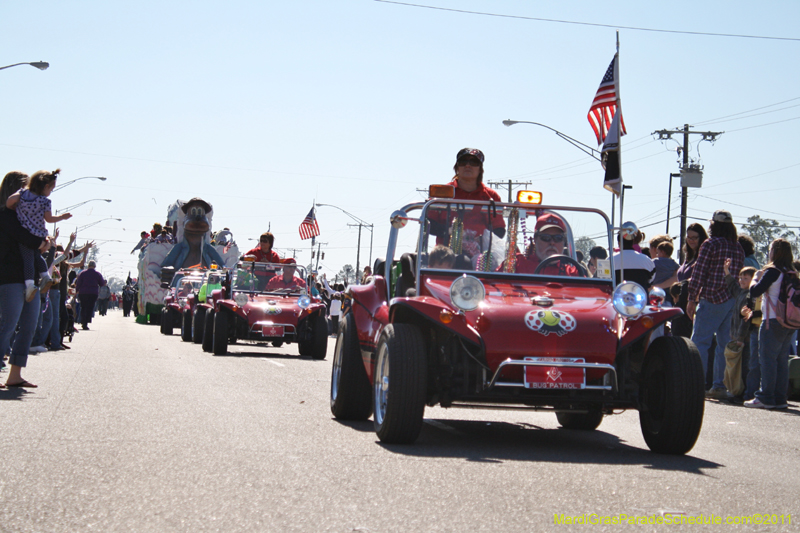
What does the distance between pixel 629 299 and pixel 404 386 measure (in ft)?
5.11

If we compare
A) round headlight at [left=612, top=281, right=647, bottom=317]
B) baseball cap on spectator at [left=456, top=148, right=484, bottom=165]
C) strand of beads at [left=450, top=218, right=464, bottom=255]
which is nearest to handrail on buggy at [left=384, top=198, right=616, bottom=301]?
strand of beads at [left=450, top=218, right=464, bottom=255]

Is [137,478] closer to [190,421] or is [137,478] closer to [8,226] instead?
[190,421]

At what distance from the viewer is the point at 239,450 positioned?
5.54 meters

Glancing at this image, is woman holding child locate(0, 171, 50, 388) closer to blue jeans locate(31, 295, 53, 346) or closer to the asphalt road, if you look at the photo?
the asphalt road

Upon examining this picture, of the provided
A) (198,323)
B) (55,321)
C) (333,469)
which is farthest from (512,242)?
(198,323)

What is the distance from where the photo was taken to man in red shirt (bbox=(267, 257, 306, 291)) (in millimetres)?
17641

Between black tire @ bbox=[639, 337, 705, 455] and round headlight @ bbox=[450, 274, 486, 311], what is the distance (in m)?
1.22

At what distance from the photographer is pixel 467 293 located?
19.7 ft

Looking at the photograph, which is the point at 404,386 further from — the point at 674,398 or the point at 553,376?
the point at 674,398

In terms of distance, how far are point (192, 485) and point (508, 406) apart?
2273 mm

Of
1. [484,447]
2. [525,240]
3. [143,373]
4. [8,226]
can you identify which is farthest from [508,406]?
[143,373]

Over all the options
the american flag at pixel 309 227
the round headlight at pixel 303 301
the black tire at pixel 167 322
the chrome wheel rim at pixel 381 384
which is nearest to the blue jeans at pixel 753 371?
the chrome wheel rim at pixel 381 384

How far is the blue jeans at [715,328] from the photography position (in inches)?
430

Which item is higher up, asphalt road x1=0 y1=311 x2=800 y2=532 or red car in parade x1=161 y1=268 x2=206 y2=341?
red car in parade x1=161 y1=268 x2=206 y2=341
